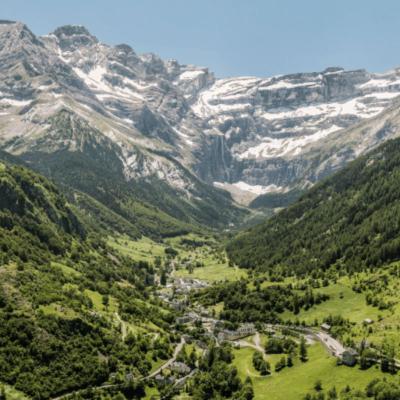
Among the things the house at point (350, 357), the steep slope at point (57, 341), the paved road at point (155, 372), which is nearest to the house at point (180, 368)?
the paved road at point (155, 372)

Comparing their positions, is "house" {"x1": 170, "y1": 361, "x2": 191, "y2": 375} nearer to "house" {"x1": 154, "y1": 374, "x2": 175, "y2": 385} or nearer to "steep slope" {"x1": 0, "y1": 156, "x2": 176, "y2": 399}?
"house" {"x1": 154, "y1": 374, "x2": 175, "y2": 385}

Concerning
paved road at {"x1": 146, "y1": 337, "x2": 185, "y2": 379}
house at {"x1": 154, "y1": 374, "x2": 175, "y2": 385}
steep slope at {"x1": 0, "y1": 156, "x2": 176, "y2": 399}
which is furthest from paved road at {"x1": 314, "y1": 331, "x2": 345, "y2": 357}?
steep slope at {"x1": 0, "y1": 156, "x2": 176, "y2": 399}

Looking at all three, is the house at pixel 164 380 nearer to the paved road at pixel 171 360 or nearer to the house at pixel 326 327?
the paved road at pixel 171 360

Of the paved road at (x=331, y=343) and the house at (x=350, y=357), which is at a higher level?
the house at (x=350, y=357)

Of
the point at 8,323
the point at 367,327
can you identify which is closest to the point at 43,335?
the point at 8,323

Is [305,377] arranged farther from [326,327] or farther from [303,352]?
[326,327]
